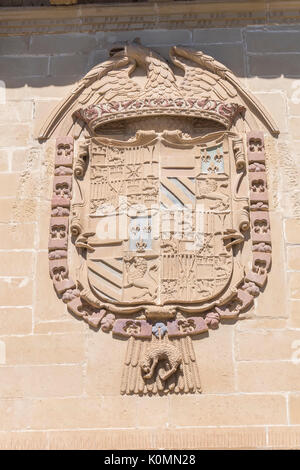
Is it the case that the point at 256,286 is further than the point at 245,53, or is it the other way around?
the point at 245,53

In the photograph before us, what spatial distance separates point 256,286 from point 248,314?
0.21 m

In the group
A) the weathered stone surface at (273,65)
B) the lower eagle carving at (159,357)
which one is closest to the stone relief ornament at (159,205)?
the lower eagle carving at (159,357)

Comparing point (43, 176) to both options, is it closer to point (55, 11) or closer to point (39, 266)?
point (39, 266)

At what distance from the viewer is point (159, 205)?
21.3 ft

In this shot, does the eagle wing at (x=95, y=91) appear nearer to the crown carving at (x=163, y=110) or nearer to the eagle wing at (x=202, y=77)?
the crown carving at (x=163, y=110)

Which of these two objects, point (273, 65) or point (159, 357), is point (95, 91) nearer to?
point (273, 65)

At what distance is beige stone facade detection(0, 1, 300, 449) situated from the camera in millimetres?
5824

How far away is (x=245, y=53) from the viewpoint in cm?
716

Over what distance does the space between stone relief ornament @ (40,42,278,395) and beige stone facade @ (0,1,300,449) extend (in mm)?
105

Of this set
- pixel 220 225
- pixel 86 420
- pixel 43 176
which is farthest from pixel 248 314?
pixel 43 176

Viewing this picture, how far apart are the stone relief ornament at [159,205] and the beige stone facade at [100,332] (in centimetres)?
11

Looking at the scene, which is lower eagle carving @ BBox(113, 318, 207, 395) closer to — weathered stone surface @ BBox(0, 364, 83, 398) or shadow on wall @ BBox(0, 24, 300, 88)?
weathered stone surface @ BBox(0, 364, 83, 398)

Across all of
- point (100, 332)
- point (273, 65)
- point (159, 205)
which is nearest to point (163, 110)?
point (159, 205)

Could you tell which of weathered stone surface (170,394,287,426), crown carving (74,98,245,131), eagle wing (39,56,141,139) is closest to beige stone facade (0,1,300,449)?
weathered stone surface (170,394,287,426)
